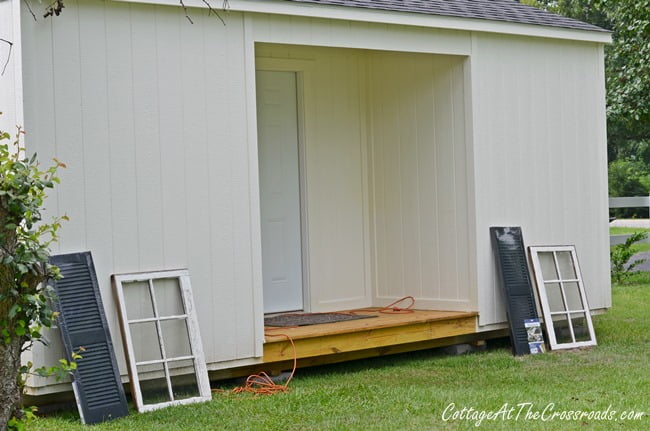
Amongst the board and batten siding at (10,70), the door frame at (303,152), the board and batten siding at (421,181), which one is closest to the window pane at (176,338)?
the board and batten siding at (10,70)

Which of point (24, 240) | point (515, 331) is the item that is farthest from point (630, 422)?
point (24, 240)

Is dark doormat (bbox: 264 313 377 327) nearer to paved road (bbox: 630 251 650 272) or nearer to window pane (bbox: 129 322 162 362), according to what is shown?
window pane (bbox: 129 322 162 362)

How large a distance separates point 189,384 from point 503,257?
3.03m

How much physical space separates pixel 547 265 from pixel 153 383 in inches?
154

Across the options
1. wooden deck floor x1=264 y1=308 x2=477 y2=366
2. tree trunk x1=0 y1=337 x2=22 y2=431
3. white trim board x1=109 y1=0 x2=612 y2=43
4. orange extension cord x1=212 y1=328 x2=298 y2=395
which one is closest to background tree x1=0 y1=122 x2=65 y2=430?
tree trunk x1=0 y1=337 x2=22 y2=431

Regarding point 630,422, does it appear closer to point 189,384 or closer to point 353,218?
point 189,384

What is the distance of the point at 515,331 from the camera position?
8.56 meters

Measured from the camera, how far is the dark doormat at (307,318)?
323 inches

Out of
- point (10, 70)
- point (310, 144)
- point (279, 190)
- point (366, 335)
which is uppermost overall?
point (10, 70)

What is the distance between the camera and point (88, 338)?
6.27 meters

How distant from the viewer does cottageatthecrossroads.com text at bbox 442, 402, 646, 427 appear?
5902 mm

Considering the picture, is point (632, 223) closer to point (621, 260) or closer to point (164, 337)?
point (621, 260)

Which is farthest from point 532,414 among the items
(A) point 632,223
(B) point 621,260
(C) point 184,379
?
(A) point 632,223

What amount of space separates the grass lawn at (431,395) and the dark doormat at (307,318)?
0.38 meters
